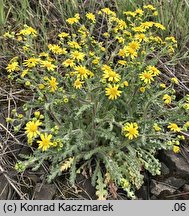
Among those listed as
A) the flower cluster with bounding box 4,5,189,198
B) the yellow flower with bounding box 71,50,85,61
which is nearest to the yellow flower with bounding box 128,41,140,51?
the flower cluster with bounding box 4,5,189,198

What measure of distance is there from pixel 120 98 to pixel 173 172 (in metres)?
0.64

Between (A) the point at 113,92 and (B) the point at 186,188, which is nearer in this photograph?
(A) the point at 113,92

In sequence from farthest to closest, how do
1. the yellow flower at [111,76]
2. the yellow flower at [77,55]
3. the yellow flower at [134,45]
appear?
the yellow flower at [134,45], the yellow flower at [77,55], the yellow flower at [111,76]

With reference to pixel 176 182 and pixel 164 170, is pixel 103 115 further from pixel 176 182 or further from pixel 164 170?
pixel 176 182

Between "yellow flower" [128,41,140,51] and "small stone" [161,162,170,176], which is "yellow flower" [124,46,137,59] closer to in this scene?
"yellow flower" [128,41,140,51]

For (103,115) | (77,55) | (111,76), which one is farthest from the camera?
(103,115)

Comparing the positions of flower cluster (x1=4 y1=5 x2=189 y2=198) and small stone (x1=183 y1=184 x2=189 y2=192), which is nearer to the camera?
flower cluster (x1=4 y1=5 x2=189 y2=198)

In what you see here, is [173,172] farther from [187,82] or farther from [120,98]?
[187,82]

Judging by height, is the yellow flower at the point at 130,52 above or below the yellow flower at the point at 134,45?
below

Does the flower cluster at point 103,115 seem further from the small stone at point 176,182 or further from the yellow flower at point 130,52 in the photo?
the small stone at point 176,182

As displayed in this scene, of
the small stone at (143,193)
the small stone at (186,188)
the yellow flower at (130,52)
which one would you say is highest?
the yellow flower at (130,52)

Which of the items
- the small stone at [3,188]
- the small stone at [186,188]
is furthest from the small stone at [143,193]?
the small stone at [3,188]

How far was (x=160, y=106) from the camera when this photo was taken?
2682mm

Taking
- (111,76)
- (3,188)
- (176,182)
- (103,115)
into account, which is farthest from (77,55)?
(176,182)
